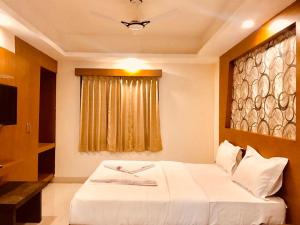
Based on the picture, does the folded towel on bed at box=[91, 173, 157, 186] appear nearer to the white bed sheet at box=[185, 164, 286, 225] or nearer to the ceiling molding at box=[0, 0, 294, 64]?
the white bed sheet at box=[185, 164, 286, 225]

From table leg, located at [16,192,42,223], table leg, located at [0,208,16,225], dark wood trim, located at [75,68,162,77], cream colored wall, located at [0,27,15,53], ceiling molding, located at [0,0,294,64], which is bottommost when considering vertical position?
table leg, located at [16,192,42,223]

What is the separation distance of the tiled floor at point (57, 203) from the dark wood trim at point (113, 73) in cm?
210

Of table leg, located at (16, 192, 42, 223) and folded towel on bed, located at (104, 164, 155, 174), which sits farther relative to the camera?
folded towel on bed, located at (104, 164, 155, 174)

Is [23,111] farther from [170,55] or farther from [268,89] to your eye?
[268,89]

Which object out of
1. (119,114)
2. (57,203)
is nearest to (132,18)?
(119,114)

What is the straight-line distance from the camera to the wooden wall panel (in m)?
3.63

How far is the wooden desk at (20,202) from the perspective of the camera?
2.79m

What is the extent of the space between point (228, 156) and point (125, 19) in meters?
2.42

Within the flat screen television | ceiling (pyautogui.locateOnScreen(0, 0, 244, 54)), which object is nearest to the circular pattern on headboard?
ceiling (pyautogui.locateOnScreen(0, 0, 244, 54))

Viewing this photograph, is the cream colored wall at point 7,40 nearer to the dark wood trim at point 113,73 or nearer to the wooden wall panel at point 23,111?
the wooden wall panel at point 23,111

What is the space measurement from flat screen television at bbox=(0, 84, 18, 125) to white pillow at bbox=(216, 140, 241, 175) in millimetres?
2774

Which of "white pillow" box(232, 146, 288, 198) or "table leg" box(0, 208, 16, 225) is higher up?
"white pillow" box(232, 146, 288, 198)

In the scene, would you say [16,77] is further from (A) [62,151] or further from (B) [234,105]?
(B) [234,105]

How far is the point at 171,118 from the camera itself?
558 centimetres
